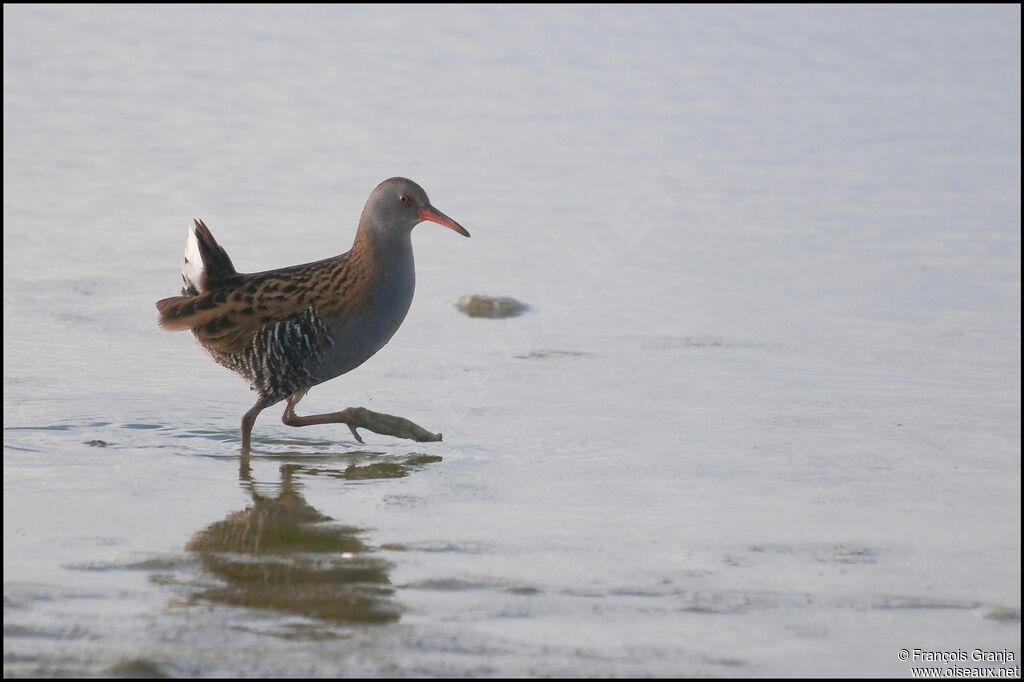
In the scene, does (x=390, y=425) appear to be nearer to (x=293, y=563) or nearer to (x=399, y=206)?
(x=399, y=206)

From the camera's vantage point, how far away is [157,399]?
27.0 feet

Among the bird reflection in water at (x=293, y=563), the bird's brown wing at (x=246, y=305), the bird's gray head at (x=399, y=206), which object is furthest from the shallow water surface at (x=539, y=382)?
the bird's gray head at (x=399, y=206)

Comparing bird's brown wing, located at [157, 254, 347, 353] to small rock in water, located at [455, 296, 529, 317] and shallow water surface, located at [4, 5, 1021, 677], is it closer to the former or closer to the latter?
shallow water surface, located at [4, 5, 1021, 677]

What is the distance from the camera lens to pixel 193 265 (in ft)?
26.8

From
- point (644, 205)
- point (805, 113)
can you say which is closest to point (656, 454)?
point (644, 205)

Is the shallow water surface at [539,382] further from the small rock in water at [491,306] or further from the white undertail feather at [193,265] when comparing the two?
the white undertail feather at [193,265]

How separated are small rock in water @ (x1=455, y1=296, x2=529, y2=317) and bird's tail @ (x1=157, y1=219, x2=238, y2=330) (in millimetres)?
2333

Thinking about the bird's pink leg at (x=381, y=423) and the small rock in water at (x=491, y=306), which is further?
the small rock in water at (x=491, y=306)

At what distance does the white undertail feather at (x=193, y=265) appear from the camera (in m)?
8.08

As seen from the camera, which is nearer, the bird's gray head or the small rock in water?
the bird's gray head

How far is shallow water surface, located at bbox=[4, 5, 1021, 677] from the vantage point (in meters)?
5.18

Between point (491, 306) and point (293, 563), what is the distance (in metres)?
4.69

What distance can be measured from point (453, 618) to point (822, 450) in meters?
2.94

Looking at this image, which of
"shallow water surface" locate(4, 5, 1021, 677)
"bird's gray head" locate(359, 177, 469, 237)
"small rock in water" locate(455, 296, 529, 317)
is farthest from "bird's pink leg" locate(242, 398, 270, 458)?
"small rock in water" locate(455, 296, 529, 317)
